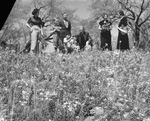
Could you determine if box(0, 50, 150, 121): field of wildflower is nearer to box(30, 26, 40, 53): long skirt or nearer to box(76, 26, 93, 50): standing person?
box(30, 26, 40, 53): long skirt

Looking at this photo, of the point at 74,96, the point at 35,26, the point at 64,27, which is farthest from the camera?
the point at 64,27

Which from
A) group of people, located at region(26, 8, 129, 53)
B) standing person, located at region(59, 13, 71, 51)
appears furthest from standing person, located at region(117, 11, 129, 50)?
standing person, located at region(59, 13, 71, 51)

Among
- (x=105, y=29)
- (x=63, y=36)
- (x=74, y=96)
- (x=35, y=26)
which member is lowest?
(x=74, y=96)

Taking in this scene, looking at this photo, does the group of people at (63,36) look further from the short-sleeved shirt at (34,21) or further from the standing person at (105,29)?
the standing person at (105,29)

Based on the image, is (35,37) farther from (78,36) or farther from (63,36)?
(78,36)

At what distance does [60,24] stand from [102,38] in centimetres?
254

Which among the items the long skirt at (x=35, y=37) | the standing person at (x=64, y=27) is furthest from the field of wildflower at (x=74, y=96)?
the standing person at (x=64, y=27)

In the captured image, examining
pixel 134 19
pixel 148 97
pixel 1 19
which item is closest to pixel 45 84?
pixel 148 97

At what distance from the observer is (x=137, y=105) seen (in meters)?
3.91

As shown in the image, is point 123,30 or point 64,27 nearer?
point 123,30

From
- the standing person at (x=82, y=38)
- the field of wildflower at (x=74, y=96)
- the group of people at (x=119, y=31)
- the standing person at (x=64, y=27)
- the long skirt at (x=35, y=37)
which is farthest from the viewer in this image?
the standing person at (x=82, y=38)

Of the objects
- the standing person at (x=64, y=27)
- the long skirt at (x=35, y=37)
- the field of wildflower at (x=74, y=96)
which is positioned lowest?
the field of wildflower at (x=74, y=96)

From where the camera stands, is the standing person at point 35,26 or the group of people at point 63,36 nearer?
the standing person at point 35,26

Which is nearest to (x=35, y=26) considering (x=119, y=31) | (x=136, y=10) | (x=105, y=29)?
(x=105, y=29)
